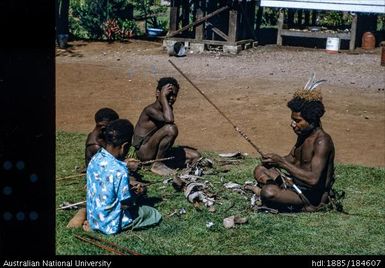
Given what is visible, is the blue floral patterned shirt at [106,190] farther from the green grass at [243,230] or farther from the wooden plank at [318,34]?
the wooden plank at [318,34]

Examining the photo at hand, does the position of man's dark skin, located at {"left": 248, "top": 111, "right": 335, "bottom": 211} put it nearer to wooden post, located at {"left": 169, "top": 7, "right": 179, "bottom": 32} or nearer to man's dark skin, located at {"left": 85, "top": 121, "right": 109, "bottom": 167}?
man's dark skin, located at {"left": 85, "top": 121, "right": 109, "bottom": 167}

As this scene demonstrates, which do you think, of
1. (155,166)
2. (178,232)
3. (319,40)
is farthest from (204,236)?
(319,40)

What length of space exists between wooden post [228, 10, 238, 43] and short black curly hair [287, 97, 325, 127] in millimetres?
14040

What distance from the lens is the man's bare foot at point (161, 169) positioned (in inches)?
330

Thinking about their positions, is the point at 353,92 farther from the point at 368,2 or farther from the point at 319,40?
the point at 319,40

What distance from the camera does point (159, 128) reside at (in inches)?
340

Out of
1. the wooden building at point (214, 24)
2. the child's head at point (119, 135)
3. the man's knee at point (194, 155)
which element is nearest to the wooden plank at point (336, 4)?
the wooden building at point (214, 24)

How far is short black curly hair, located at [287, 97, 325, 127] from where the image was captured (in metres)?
6.59

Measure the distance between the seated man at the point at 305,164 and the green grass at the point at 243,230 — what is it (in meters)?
0.19

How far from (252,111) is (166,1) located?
16134mm

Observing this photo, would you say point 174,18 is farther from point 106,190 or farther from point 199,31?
point 106,190

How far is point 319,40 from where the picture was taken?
2394cm

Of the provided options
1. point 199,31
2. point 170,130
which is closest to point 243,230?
point 170,130

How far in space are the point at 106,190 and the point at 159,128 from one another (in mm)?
2914
